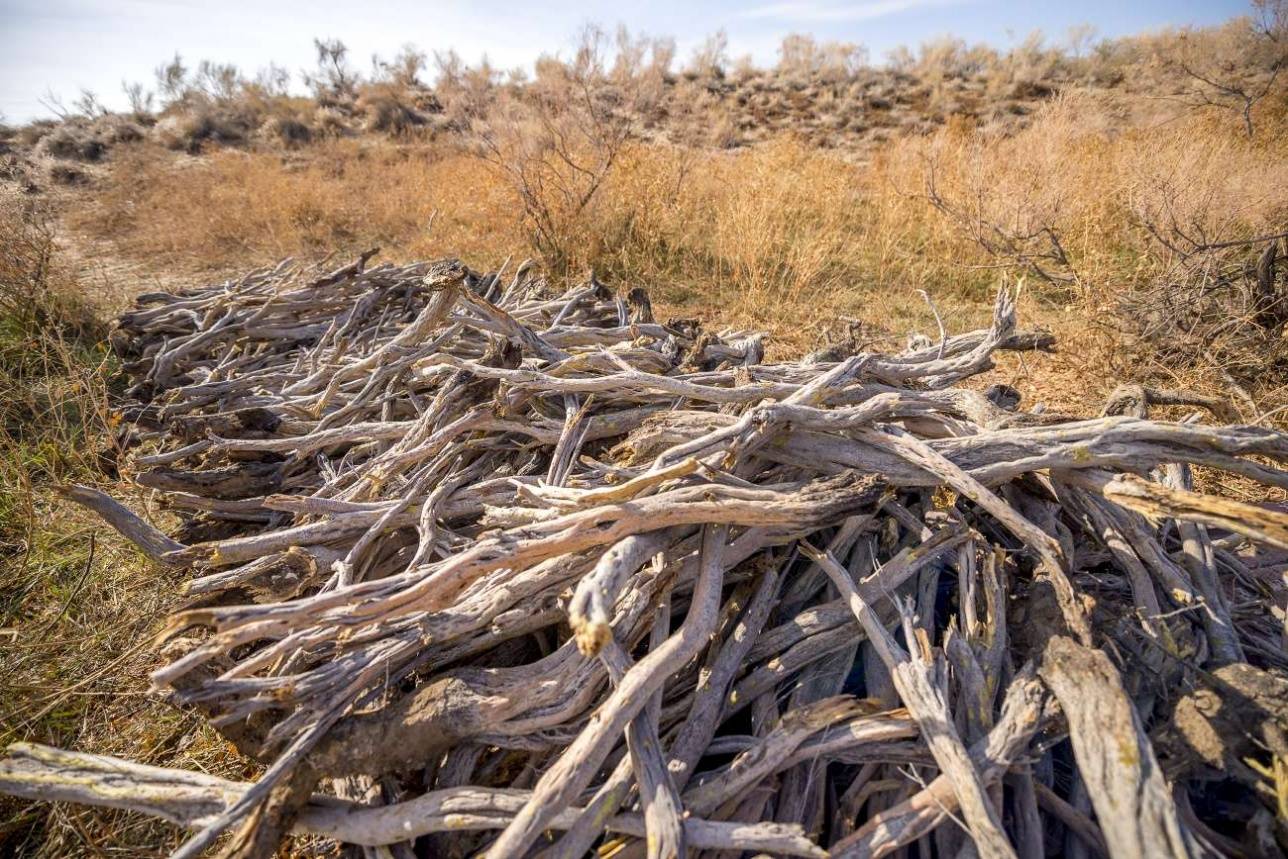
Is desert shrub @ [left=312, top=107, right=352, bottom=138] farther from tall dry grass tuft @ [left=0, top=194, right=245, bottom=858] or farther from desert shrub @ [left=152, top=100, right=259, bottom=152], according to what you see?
tall dry grass tuft @ [left=0, top=194, right=245, bottom=858]

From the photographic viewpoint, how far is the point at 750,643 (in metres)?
1.48

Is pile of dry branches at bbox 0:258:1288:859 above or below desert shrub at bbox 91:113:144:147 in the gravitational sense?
below

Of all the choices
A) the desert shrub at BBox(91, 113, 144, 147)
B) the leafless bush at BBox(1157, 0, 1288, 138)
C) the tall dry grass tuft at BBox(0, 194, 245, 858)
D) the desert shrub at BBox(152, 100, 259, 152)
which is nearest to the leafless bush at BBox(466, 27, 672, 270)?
the tall dry grass tuft at BBox(0, 194, 245, 858)

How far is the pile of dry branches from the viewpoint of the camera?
45.7 inches

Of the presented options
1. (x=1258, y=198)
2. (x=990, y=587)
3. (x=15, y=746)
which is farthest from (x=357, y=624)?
(x=1258, y=198)

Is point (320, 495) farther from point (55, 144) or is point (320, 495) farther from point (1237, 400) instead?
point (55, 144)

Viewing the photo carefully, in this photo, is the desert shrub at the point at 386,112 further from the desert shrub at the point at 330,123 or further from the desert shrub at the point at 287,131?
the desert shrub at the point at 287,131

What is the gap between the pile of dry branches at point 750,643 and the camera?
1.16m

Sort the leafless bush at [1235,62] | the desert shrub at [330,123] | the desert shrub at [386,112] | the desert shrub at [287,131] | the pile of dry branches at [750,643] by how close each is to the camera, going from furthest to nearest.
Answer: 1. the desert shrub at [386,112]
2. the desert shrub at [330,123]
3. the desert shrub at [287,131]
4. the leafless bush at [1235,62]
5. the pile of dry branches at [750,643]

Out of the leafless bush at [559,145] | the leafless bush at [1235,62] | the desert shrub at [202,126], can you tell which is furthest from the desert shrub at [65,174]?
the leafless bush at [1235,62]

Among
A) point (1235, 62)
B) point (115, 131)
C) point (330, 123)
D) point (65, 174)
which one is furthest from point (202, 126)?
point (1235, 62)

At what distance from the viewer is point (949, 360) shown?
2342 millimetres

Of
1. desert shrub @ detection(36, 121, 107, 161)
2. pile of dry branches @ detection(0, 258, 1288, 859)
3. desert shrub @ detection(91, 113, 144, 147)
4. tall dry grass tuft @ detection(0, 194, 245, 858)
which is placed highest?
desert shrub @ detection(91, 113, 144, 147)

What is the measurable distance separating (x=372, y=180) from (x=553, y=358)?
960 centimetres
